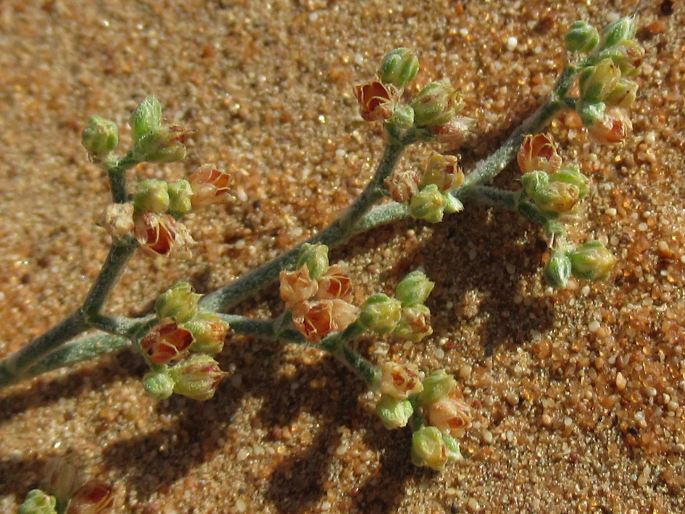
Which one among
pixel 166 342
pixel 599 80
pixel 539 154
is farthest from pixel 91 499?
pixel 599 80

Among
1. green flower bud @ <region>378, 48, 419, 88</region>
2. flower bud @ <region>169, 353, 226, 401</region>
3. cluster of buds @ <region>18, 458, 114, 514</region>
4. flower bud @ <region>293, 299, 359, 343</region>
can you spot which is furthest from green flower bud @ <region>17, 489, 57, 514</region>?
green flower bud @ <region>378, 48, 419, 88</region>

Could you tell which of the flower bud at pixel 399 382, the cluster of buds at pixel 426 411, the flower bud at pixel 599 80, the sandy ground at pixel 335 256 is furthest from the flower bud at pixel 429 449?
the flower bud at pixel 599 80

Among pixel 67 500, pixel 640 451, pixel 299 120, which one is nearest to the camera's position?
pixel 67 500

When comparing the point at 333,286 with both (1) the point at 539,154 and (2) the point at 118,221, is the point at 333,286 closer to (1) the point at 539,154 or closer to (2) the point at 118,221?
(2) the point at 118,221

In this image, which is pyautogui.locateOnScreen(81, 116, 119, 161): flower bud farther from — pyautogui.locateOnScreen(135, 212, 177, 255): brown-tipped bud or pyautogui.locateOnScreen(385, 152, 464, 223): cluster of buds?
pyautogui.locateOnScreen(385, 152, 464, 223): cluster of buds

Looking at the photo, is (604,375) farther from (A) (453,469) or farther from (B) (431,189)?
(B) (431,189)

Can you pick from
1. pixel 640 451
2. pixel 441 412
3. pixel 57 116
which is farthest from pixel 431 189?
pixel 57 116
